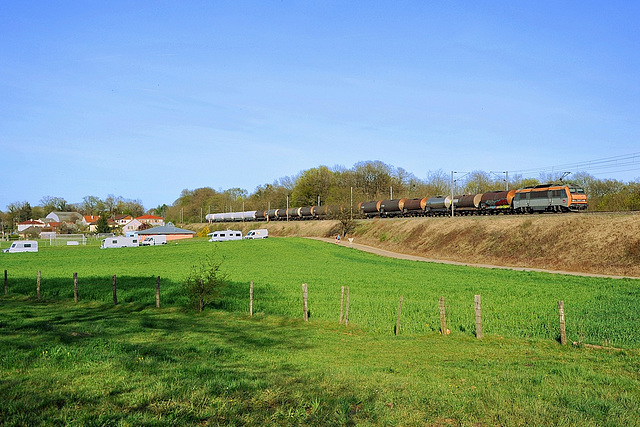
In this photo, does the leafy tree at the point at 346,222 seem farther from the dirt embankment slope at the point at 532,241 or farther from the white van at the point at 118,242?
the white van at the point at 118,242

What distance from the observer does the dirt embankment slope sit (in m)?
38.7

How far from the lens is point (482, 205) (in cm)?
6462

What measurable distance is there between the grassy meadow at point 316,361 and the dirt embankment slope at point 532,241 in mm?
17340

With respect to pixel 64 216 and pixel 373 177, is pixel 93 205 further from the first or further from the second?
pixel 373 177

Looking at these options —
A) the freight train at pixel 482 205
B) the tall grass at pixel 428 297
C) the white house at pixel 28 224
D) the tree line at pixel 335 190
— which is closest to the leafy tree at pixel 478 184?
the tree line at pixel 335 190

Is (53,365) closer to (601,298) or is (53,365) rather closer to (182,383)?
(182,383)

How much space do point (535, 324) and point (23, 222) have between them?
18145cm

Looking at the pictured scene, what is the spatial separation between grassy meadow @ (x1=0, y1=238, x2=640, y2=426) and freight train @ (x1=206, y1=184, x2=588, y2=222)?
32478 millimetres

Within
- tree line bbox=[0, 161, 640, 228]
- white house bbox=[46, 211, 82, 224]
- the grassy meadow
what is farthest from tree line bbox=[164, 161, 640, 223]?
the grassy meadow

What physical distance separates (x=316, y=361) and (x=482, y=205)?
5773 cm

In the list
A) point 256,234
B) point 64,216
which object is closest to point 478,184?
point 256,234

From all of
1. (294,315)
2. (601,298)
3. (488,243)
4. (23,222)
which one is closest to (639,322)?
(601,298)

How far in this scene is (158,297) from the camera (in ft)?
69.6

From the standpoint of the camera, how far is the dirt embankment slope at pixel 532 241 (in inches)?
1524
